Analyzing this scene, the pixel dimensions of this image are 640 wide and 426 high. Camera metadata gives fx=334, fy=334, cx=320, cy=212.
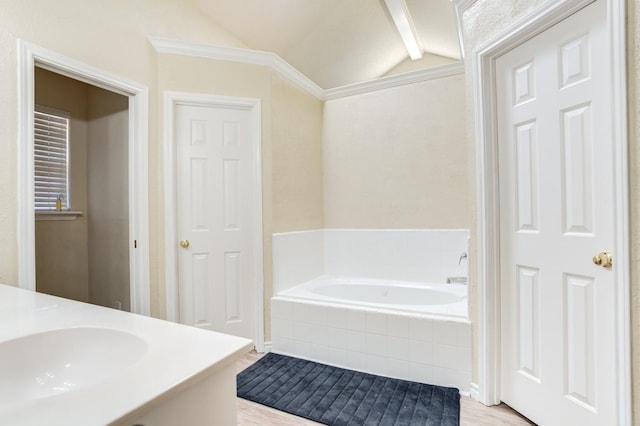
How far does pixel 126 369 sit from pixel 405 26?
4471 millimetres

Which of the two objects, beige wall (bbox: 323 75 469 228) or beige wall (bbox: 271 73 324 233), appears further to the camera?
beige wall (bbox: 323 75 469 228)

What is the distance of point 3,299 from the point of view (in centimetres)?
121

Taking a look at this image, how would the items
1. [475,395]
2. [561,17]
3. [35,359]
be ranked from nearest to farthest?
[35,359] < [561,17] < [475,395]

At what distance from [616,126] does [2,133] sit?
106 inches

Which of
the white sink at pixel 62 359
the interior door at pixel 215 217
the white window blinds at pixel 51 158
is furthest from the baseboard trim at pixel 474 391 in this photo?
the white window blinds at pixel 51 158

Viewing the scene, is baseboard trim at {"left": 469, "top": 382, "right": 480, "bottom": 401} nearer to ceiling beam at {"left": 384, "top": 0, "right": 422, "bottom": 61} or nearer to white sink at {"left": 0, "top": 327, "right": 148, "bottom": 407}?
white sink at {"left": 0, "top": 327, "right": 148, "bottom": 407}

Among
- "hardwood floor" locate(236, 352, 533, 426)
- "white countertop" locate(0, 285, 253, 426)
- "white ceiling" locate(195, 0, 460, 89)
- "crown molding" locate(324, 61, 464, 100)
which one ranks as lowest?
"hardwood floor" locate(236, 352, 533, 426)

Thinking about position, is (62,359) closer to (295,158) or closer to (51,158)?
(295,158)

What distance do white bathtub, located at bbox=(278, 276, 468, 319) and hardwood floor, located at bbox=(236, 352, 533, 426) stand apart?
30.5 inches

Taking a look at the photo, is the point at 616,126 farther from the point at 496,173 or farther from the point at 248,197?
the point at 248,197

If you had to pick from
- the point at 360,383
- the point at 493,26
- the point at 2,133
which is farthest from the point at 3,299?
the point at 493,26

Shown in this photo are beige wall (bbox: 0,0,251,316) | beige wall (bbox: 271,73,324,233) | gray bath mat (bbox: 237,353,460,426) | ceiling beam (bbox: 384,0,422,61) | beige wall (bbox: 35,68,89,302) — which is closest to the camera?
beige wall (bbox: 0,0,251,316)

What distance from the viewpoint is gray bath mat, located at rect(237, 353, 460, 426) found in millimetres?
1794

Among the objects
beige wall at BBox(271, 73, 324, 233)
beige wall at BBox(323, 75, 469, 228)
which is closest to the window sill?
beige wall at BBox(271, 73, 324, 233)
